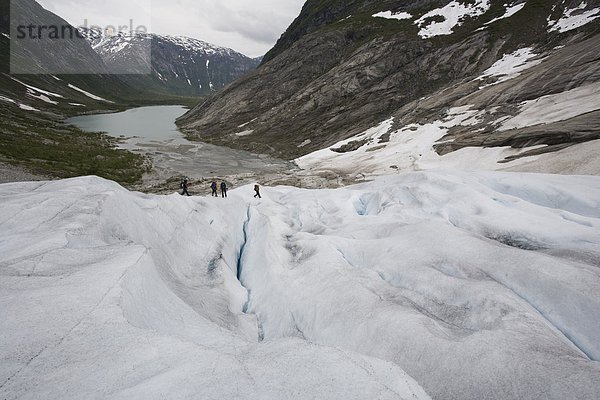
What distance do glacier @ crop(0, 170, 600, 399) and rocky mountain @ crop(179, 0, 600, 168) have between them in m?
21.3

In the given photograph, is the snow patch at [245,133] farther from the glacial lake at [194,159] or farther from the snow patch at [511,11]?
the snow patch at [511,11]

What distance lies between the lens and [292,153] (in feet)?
212

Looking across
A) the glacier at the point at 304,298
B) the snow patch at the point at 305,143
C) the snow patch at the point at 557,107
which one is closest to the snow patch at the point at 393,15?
the snow patch at the point at 305,143

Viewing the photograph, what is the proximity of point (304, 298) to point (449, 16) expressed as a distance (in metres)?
104

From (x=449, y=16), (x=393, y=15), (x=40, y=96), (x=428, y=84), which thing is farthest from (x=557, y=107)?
(x=40, y=96)

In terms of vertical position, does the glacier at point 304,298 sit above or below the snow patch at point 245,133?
below

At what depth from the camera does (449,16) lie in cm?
8656

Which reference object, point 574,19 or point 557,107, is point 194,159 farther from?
point 574,19

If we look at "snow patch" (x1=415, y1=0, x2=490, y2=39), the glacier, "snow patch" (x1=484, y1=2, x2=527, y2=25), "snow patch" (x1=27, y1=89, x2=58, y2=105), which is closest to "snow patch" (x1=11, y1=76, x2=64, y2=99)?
"snow patch" (x1=27, y1=89, x2=58, y2=105)

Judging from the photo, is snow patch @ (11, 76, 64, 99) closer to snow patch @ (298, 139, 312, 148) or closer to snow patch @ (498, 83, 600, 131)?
snow patch @ (298, 139, 312, 148)

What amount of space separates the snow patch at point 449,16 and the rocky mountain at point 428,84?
0.30 metres

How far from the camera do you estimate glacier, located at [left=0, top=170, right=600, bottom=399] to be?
516 cm

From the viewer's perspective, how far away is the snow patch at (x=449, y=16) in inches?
3250

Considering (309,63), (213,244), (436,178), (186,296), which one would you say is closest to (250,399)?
(186,296)
